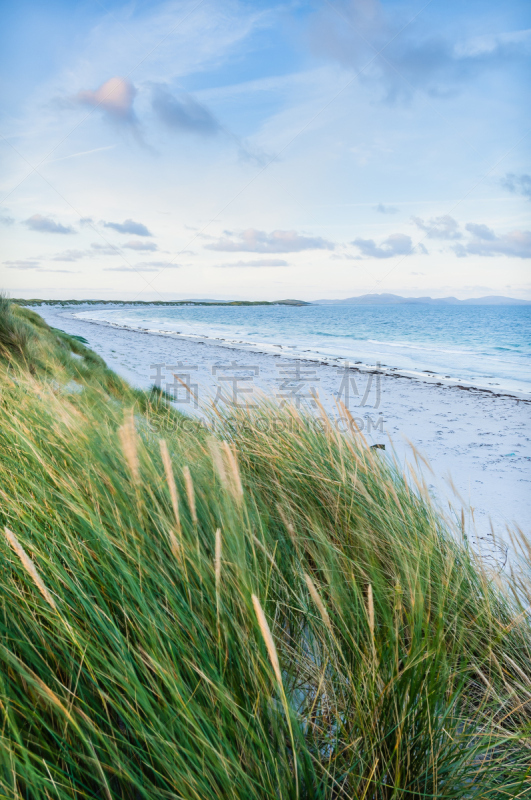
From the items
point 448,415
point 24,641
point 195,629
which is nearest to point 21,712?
point 24,641

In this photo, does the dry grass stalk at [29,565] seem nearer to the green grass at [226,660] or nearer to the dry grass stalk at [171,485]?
the green grass at [226,660]

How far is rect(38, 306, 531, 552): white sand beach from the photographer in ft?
11.2

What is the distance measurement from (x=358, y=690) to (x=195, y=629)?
379mm

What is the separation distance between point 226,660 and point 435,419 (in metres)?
6.42

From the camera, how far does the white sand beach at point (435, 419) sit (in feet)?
11.2

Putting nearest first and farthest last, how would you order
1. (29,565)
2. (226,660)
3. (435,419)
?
1. (29,565)
2. (226,660)
3. (435,419)

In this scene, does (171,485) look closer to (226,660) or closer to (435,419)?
(226,660)

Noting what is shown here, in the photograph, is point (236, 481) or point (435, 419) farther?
point (435, 419)

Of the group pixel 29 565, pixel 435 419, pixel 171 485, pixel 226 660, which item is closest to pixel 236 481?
pixel 171 485

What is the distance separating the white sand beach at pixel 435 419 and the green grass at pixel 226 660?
420 millimetres

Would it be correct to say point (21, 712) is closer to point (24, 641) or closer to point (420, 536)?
point (24, 641)

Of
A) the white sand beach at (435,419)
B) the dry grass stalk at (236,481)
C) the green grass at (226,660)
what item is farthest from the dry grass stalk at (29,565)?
the white sand beach at (435,419)

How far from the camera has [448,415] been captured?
6852 mm

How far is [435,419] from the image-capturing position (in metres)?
6.53
